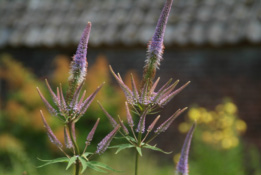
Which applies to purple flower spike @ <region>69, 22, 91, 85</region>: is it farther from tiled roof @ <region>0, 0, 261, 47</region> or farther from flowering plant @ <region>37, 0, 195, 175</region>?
tiled roof @ <region>0, 0, 261, 47</region>

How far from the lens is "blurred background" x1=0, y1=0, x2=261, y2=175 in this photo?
886cm

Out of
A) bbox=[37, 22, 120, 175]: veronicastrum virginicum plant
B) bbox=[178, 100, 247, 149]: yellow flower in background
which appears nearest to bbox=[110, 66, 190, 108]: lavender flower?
bbox=[37, 22, 120, 175]: veronicastrum virginicum plant

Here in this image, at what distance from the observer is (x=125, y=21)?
10.0 metres

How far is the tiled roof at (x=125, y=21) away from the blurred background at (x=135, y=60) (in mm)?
18

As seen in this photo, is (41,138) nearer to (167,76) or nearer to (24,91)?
(24,91)

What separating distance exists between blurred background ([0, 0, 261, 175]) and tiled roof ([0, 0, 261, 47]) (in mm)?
18

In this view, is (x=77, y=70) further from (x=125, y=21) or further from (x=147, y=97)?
(x=125, y=21)

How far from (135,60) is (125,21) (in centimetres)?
72

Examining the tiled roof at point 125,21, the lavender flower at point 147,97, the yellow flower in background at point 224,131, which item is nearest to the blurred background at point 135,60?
the tiled roof at point 125,21

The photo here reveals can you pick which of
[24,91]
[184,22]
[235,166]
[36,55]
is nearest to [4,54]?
[36,55]

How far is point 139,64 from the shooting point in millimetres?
10062

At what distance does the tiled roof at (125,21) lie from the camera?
359 inches

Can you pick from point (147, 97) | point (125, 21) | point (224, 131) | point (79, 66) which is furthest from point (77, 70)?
point (125, 21)

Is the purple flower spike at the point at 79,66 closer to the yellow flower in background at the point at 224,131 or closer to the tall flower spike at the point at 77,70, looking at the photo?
the tall flower spike at the point at 77,70
